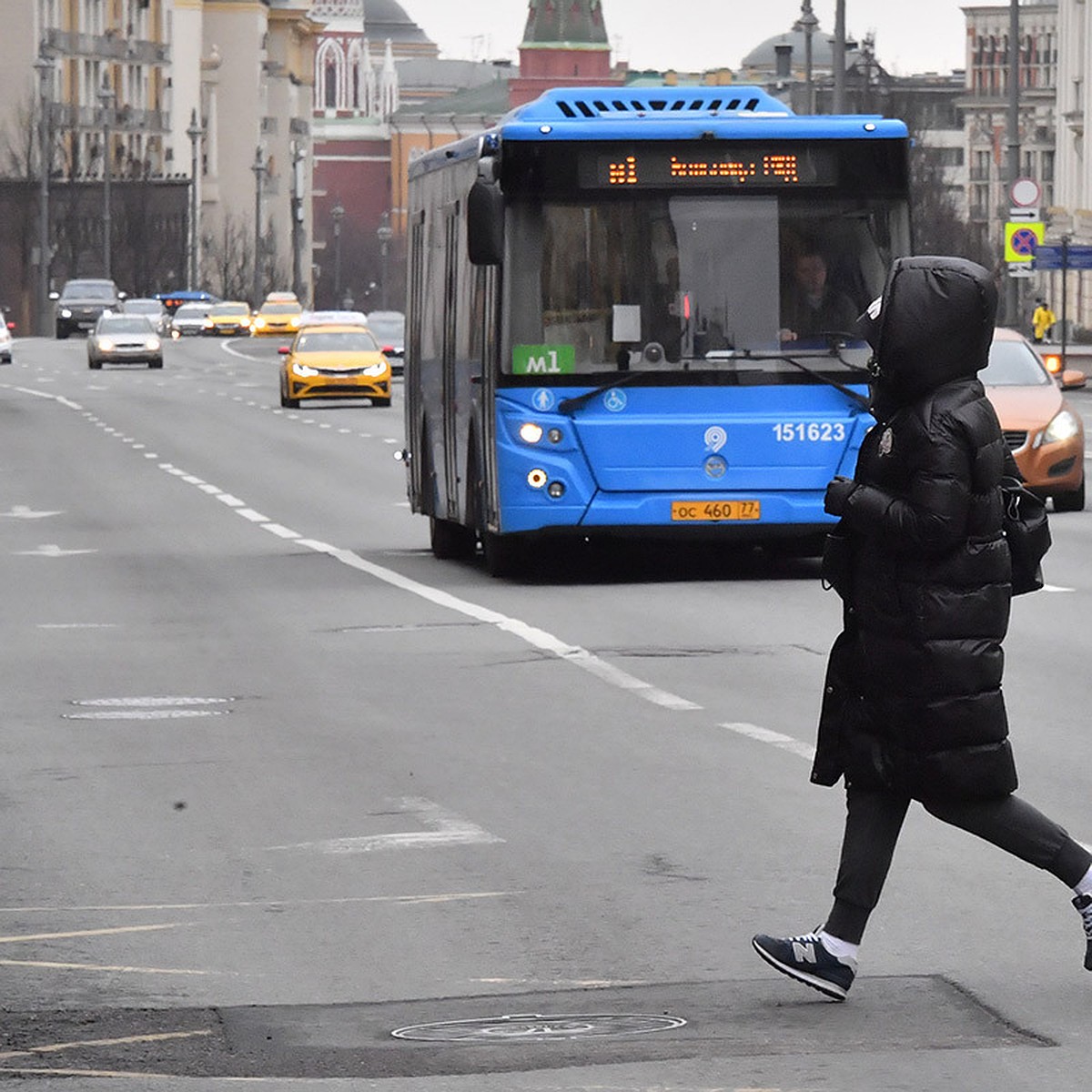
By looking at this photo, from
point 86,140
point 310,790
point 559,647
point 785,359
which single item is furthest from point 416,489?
point 86,140

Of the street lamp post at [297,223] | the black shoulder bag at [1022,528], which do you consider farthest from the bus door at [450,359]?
the street lamp post at [297,223]

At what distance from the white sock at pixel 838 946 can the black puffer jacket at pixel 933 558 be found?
1.13 ft

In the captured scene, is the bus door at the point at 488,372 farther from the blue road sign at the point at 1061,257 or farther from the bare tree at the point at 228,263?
the bare tree at the point at 228,263

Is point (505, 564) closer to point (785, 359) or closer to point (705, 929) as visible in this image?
point (785, 359)

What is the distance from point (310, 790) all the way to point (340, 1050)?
409 cm

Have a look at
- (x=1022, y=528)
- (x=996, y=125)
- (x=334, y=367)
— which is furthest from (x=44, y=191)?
(x=1022, y=528)

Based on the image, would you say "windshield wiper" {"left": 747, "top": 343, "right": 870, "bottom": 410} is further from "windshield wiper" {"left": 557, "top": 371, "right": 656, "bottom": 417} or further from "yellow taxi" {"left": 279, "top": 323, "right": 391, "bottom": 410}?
"yellow taxi" {"left": 279, "top": 323, "right": 391, "bottom": 410}

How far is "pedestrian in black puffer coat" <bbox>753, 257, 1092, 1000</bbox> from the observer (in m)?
7.11

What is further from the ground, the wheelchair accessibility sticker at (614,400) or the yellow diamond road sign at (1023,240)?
the yellow diamond road sign at (1023,240)

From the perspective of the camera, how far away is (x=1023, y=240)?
5362cm

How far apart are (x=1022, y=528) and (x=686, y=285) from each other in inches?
487

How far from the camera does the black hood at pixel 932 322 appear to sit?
23.4ft

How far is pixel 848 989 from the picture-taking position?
7195 mm

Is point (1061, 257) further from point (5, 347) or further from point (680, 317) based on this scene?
point (5, 347)
